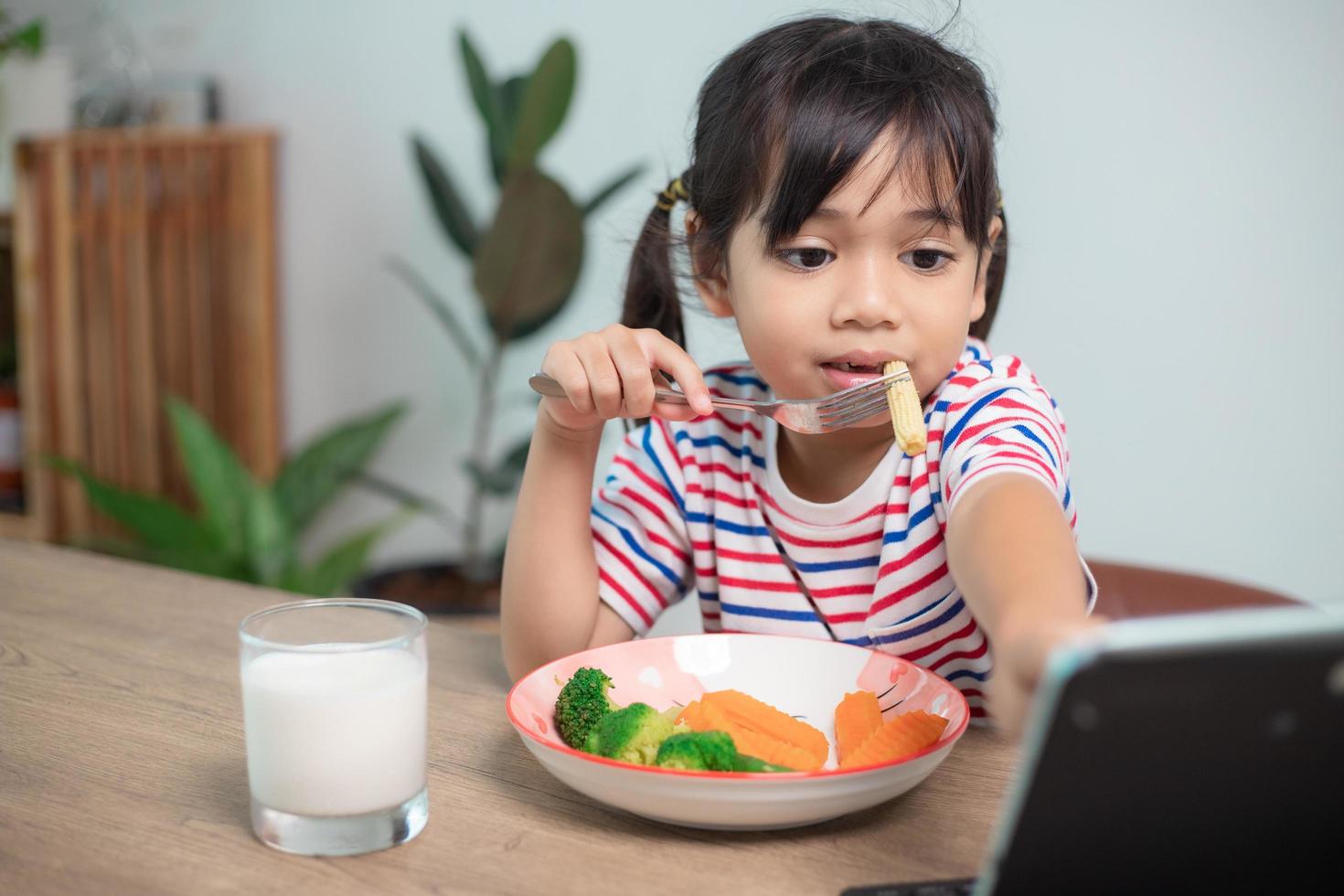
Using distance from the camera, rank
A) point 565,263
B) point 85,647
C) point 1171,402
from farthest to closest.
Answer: point 565,263 → point 1171,402 → point 85,647

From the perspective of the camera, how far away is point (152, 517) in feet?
8.29

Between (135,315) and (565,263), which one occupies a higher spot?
(565,263)

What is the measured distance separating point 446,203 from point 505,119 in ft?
0.74

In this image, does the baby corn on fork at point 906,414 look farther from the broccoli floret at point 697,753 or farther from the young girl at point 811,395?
the broccoli floret at point 697,753

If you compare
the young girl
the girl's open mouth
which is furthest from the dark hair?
the girl's open mouth

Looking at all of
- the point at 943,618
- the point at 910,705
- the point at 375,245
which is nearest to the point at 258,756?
the point at 910,705

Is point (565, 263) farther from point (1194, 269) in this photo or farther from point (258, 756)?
point (258, 756)

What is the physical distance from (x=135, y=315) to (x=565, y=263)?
3.80ft

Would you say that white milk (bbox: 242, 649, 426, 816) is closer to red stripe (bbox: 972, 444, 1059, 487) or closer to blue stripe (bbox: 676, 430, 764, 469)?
red stripe (bbox: 972, 444, 1059, 487)

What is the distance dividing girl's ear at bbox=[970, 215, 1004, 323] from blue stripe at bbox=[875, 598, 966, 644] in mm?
240

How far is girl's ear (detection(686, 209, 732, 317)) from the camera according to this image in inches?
42.7

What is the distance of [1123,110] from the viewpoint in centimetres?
202

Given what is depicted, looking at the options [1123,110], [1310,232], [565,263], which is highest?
[1123,110]

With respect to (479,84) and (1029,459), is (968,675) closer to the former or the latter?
(1029,459)
